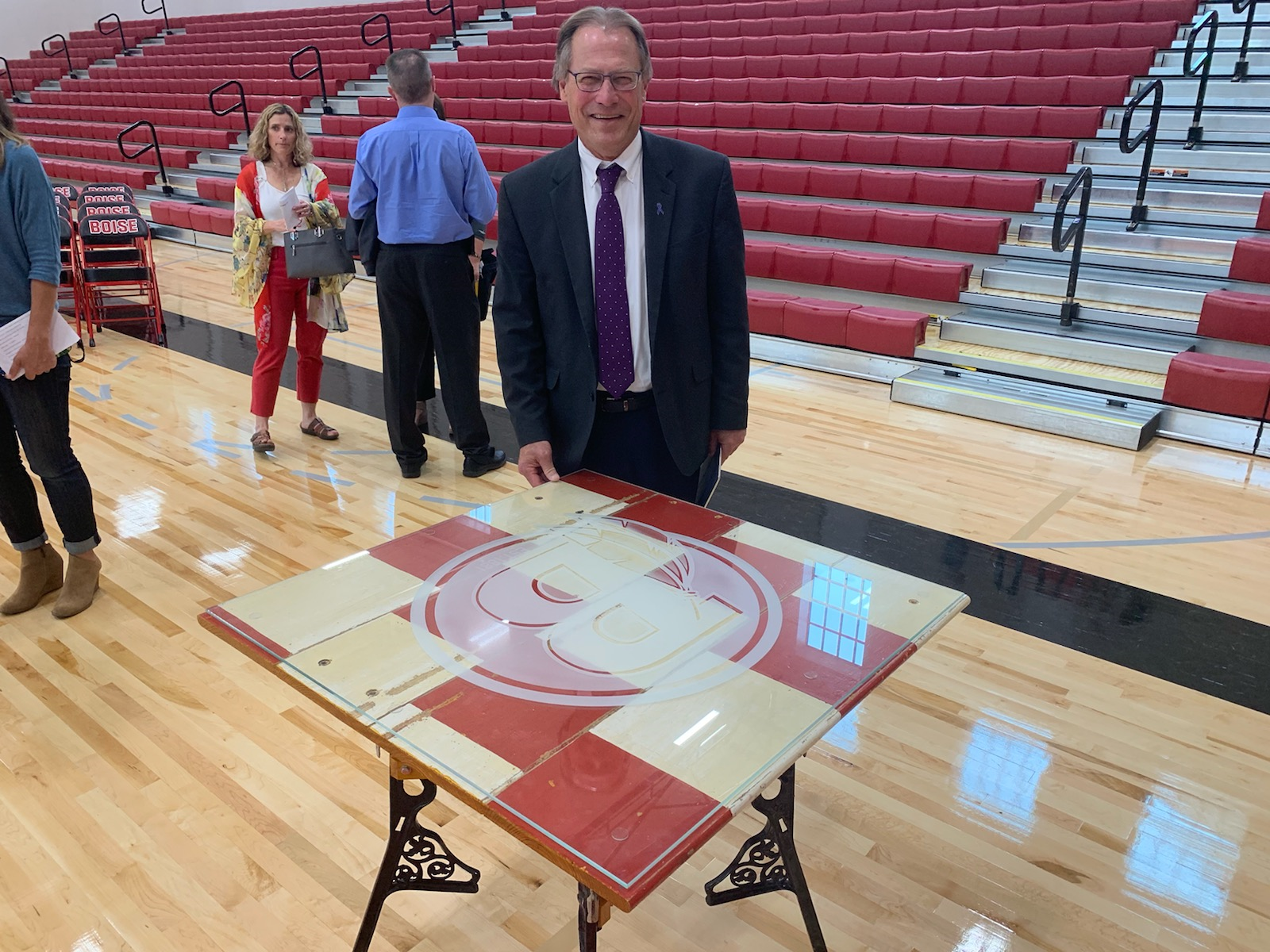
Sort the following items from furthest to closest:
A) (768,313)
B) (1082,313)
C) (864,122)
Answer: (864,122) → (768,313) → (1082,313)

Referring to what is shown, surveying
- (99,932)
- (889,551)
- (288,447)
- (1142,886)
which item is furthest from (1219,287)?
(99,932)

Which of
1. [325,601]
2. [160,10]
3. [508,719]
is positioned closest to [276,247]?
[325,601]

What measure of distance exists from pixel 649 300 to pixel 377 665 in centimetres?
87

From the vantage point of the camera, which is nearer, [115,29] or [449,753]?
Result: [449,753]

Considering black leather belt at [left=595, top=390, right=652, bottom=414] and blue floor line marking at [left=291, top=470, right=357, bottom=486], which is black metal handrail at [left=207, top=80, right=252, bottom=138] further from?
black leather belt at [left=595, top=390, right=652, bottom=414]

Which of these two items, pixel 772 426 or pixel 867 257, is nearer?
pixel 772 426

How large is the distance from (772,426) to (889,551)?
1249 millimetres

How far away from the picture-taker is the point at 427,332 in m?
3.36

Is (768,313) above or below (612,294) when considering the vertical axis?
below

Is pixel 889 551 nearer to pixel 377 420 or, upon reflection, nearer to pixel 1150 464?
pixel 1150 464

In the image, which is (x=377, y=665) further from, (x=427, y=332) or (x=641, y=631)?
(x=427, y=332)

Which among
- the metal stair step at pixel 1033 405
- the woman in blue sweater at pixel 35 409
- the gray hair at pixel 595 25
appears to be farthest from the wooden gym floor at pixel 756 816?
the gray hair at pixel 595 25

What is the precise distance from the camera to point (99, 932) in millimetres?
1530

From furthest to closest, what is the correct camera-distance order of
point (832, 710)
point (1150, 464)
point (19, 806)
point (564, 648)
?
1. point (1150, 464)
2. point (19, 806)
3. point (564, 648)
4. point (832, 710)
